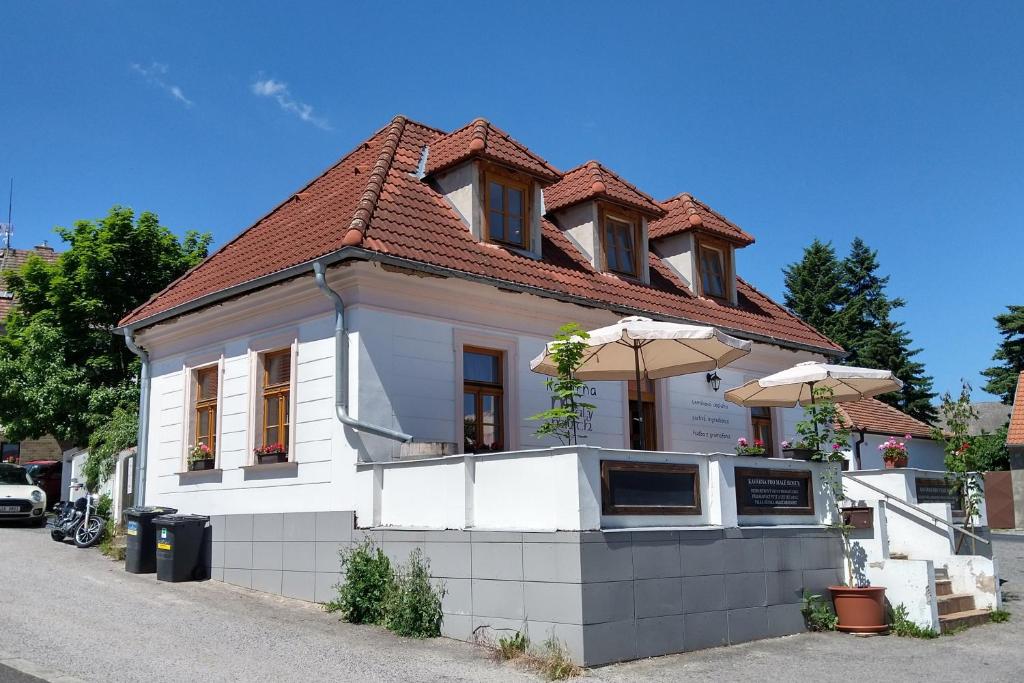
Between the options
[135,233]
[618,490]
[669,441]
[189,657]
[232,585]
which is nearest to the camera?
[189,657]

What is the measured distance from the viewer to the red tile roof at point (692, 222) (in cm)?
1803

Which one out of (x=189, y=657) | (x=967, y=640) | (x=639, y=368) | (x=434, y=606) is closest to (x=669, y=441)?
(x=639, y=368)

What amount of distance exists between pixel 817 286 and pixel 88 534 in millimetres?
43711

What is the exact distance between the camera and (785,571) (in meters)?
10.9

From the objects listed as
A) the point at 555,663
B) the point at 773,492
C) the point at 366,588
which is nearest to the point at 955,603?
the point at 773,492

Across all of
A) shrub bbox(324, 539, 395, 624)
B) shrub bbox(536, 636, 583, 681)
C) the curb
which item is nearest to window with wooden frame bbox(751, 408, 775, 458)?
shrub bbox(324, 539, 395, 624)

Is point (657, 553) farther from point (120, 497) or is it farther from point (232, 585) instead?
point (120, 497)

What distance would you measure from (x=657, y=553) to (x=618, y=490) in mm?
790

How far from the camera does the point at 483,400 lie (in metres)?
13.1

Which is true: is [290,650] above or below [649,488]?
below

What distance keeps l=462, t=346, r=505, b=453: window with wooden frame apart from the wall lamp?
4929 millimetres

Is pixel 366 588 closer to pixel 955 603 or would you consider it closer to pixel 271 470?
pixel 271 470

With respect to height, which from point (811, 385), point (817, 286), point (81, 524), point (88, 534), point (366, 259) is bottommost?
point (88, 534)

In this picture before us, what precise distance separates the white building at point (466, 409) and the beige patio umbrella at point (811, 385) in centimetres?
174
